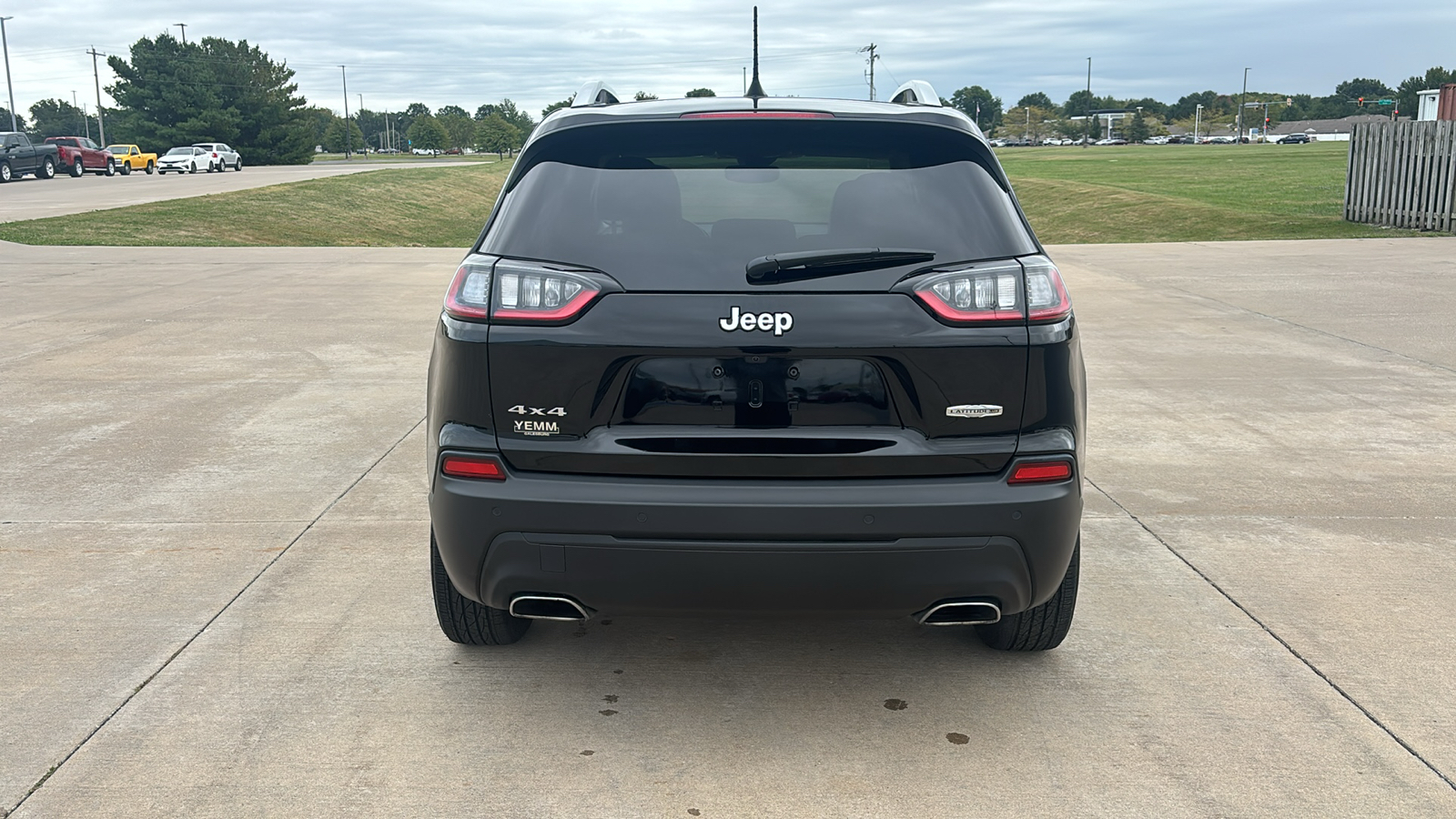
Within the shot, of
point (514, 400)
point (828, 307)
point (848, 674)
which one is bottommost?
point (848, 674)

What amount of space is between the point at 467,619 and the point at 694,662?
72 cm

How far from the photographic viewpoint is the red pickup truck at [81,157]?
49750 mm

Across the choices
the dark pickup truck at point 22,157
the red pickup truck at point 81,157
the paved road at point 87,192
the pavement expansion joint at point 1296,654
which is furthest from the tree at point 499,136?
the pavement expansion joint at point 1296,654

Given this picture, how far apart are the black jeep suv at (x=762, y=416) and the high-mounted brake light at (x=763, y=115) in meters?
0.31

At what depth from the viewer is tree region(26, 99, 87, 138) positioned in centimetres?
14050

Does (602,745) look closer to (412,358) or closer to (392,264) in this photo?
(412,358)

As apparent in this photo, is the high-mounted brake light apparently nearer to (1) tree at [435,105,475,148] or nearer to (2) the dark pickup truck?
(2) the dark pickup truck

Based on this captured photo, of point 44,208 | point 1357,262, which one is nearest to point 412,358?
point 1357,262

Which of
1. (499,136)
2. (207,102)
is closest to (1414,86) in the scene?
(499,136)

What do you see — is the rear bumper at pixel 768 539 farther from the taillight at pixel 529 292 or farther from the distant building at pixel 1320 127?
the distant building at pixel 1320 127

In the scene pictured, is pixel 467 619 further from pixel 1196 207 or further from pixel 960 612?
pixel 1196 207

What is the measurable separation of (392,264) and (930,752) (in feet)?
47.3

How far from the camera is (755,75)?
4.35 meters

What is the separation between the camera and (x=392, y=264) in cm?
1647
